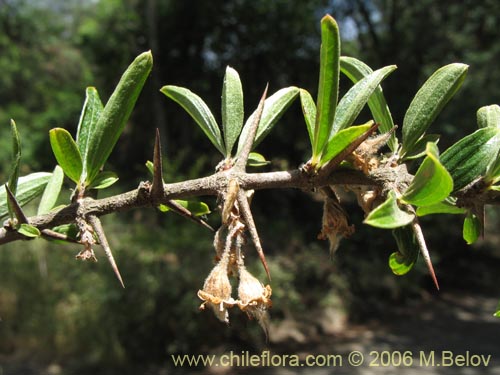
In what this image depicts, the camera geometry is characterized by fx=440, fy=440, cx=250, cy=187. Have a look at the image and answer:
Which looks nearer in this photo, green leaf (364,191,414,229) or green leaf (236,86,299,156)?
green leaf (364,191,414,229)

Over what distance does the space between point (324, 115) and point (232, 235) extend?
0.44ft

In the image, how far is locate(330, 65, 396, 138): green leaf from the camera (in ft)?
1.33

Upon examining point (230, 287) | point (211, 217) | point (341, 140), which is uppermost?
point (341, 140)

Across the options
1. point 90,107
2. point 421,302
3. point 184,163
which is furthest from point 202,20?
point 90,107

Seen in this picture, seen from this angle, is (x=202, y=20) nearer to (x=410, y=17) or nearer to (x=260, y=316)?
(x=410, y=17)

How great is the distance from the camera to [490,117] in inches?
17.5

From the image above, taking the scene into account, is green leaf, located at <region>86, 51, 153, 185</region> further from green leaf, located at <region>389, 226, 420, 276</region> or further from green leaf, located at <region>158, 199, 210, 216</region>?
green leaf, located at <region>389, 226, 420, 276</region>

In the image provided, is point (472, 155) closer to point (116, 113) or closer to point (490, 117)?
point (490, 117)

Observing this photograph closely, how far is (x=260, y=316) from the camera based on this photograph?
1.25 ft

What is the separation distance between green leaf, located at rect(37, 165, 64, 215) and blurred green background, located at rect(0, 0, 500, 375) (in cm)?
300

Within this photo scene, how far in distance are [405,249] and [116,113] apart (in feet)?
1.05

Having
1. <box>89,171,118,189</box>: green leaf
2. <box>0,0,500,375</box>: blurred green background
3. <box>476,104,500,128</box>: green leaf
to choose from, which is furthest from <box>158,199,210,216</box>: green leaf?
<box>0,0,500,375</box>: blurred green background

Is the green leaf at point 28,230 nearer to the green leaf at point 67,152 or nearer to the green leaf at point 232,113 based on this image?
the green leaf at point 67,152

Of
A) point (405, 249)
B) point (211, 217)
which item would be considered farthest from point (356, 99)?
point (211, 217)
